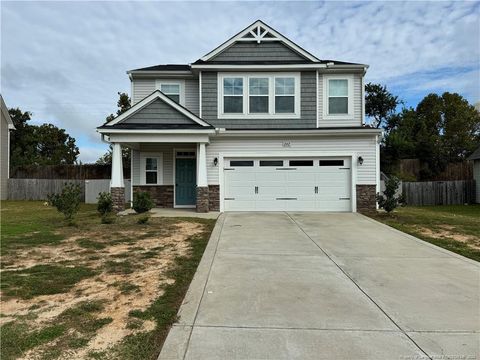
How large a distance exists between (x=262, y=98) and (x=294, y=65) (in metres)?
1.88

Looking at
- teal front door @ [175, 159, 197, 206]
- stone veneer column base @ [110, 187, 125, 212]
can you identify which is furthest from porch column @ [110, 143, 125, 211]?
teal front door @ [175, 159, 197, 206]

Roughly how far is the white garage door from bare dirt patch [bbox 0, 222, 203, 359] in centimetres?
584

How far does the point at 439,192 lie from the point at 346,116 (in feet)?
32.3

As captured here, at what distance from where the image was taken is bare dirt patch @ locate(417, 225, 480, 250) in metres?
9.38

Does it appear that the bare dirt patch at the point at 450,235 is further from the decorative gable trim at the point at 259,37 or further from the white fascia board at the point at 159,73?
the white fascia board at the point at 159,73

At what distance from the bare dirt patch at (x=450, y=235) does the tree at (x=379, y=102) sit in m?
29.7

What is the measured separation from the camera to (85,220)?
40.4 ft

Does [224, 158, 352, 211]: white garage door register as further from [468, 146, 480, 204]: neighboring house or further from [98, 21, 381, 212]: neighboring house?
[468, 146, 480, 204]: neighboring house

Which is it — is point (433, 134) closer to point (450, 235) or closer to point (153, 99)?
point (450, 235)

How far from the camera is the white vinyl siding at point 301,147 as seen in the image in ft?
50.0

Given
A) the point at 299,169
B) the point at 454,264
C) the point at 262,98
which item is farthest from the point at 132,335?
the point at 262,98

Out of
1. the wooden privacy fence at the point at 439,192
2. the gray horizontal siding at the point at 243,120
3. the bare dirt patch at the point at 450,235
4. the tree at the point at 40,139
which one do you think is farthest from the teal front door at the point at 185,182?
the tree at the point at 40,139

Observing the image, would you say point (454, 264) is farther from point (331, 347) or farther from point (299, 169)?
point (299, 169)

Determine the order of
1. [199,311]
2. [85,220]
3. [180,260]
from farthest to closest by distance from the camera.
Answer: [85,220] < [180,260] < [199,311]
